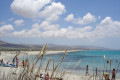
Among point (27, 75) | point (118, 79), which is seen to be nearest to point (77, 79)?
point (118, 79)

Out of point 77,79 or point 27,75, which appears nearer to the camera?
point 27,75

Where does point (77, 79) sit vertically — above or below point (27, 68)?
below

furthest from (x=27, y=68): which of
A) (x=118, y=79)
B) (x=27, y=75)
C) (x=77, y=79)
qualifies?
(x=118, y=79)

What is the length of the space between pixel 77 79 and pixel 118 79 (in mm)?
3825

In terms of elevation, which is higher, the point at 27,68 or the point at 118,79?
the point at 27,68

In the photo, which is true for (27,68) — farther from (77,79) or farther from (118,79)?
(118,79)

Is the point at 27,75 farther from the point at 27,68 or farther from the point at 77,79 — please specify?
the point at 77,79

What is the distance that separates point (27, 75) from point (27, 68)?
0.11 metres

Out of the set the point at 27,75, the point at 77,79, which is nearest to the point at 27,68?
the point at 27,75

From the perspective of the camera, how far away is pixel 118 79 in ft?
44.2

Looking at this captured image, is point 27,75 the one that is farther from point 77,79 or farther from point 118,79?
point 118,79

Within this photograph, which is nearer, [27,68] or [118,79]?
[27,68]

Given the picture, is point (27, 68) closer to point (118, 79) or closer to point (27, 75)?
point (27, 75)

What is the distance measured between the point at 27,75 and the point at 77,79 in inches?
447
